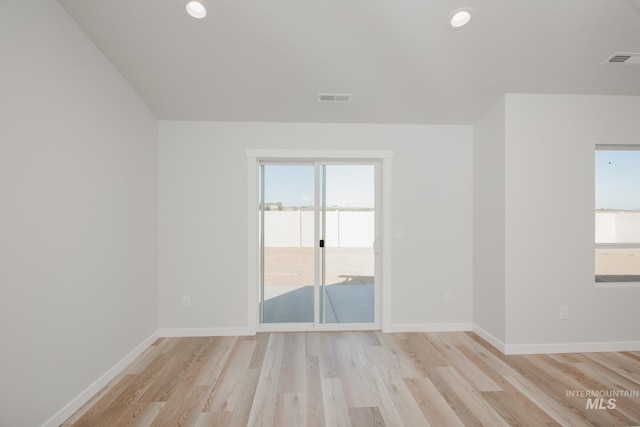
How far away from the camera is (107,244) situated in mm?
2561

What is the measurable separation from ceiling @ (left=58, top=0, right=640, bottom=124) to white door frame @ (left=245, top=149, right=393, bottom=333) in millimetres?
447

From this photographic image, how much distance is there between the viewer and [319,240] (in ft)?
12.2

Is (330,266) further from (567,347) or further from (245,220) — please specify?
(567,347)

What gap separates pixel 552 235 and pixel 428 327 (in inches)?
64.3

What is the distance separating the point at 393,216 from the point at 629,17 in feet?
8.04

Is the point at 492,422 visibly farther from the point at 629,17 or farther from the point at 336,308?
the point at 629,17

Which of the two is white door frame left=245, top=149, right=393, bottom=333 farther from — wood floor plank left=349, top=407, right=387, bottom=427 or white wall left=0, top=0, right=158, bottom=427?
wood floor plank left=349, top=407, right=387, bottom=427

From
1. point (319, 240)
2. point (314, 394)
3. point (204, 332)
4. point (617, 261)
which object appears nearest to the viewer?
point (314, 394)

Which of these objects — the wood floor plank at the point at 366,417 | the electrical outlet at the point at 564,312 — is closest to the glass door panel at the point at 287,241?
the wood floor plank at the point at 366,417

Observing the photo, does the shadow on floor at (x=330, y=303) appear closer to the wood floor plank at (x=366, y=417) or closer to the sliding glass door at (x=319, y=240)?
the sliding glass door at (x=319, y=240)

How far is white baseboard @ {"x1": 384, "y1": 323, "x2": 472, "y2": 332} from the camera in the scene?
140 inches

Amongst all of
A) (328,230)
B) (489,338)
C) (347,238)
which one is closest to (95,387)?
(328,230)

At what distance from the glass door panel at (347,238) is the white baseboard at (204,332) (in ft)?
3.22

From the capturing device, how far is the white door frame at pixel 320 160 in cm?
348
